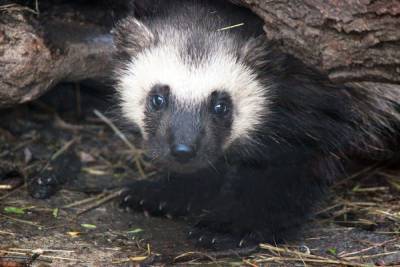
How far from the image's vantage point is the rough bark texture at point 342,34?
11.6 ft

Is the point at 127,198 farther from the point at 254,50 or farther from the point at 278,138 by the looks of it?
the point at 254,50

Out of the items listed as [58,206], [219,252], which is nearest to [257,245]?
[219,252]

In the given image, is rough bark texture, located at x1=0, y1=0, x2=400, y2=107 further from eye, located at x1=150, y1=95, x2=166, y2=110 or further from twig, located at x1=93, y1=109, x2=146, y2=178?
eye, located at x1=150, y1=95, x2=166, y2=110

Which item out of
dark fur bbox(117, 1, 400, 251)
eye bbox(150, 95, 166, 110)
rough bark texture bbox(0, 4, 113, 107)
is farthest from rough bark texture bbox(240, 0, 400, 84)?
rough bark texture bbox(0, 4, 113, 107)

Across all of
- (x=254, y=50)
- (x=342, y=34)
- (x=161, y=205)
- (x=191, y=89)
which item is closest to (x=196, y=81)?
(x=191, y=89)

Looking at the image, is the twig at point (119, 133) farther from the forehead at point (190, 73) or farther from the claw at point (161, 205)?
the forehead at point (190, 73)

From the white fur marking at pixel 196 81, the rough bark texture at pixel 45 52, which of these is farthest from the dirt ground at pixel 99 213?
the white fur marking at pixel 196 81

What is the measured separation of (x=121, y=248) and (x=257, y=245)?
0.87 metres

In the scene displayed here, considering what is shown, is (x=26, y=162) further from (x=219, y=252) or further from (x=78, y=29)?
(x=219, y=252)

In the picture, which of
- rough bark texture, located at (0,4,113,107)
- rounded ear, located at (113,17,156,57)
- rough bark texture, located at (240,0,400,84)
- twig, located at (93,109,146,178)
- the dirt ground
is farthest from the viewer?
twig, located at (93,109,146,178)

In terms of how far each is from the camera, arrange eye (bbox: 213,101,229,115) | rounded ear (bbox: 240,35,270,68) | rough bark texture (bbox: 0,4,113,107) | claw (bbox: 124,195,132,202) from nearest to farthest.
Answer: eye (bbox: 213,101,229,115) < rounded ear (bbox: 240,35,270,68) < rough bark texture (bbox: 0,4,113,107) < claw (bbox: 124,195,132,202)

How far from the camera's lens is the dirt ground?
4176 mm

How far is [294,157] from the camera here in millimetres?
4699

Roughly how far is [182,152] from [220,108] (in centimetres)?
48
